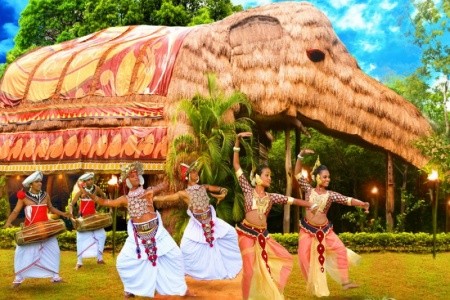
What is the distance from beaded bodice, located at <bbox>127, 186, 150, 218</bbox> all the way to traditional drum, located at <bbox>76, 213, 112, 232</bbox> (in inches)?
145

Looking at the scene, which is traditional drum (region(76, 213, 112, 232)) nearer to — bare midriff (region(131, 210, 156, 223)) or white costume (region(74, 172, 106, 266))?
white costume (region(74, 172, 106, 266))

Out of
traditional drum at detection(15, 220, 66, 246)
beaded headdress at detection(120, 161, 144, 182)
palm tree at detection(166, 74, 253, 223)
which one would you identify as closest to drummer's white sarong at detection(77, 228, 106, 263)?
→ traditional drum at detection(15, 220, 66, 246)

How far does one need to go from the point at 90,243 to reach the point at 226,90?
4.99 m

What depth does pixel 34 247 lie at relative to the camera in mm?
9492

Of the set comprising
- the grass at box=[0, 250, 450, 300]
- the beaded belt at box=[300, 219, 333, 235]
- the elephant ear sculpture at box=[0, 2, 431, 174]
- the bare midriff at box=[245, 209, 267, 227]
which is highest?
the elephant ear sculpture at box=[0, 2, 431, 174]

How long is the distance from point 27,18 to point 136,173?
69.8ft

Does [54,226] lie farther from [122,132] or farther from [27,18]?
[27,18]

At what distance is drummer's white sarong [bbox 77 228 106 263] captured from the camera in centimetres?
1177

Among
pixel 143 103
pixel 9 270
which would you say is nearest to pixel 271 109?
pixel 143 103

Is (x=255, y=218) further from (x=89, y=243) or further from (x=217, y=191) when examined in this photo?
(x=89, y=243)

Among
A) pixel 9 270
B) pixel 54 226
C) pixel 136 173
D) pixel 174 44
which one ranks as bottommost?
pixel 9 270

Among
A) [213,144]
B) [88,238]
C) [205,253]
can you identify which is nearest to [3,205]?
[88,238]

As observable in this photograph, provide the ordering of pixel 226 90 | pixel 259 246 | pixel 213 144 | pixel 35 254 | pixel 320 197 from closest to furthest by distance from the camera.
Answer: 1. pixel 259 246
2. pixel 320 197
3. pixel 35 254
4. pixel 213 144
5. pixel 226 90

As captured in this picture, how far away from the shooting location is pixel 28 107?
682 inches
